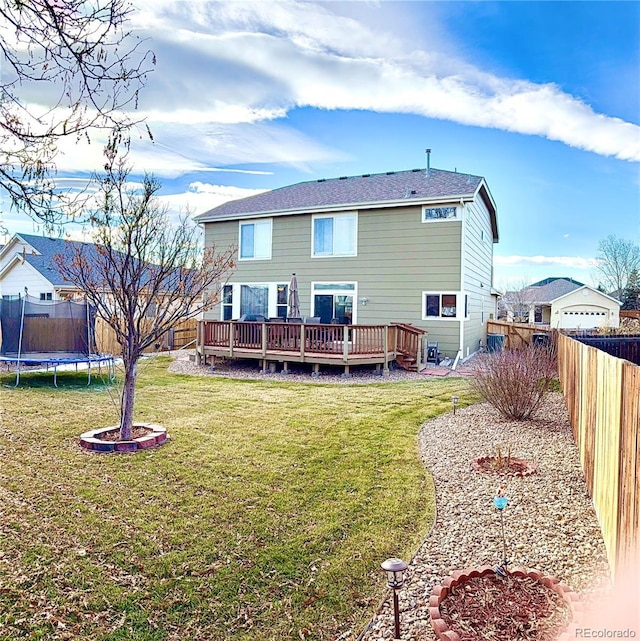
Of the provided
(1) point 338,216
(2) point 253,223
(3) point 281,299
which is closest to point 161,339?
(3) point 281,299

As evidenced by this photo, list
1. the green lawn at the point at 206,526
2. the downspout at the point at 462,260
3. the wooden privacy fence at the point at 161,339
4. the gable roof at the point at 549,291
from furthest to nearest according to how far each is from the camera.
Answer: the gable roof at the point at 549,291
the wooden privacy fence at the point at 161,339
the downspout at the point at 462,260
the green lawn at the point at 206,526

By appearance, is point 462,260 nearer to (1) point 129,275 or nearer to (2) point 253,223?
(2) point 253,223

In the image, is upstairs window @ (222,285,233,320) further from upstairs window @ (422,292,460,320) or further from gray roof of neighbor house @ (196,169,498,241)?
upstairs window @ (422,292,460,320)

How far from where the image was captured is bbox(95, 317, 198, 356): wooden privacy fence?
14.6 metres

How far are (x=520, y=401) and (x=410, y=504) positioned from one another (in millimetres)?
3414

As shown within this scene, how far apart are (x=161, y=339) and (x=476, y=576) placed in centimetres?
1250

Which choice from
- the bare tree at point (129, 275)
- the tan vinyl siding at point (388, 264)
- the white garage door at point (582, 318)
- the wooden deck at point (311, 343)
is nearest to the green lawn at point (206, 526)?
the bare tree at point (129, 275)

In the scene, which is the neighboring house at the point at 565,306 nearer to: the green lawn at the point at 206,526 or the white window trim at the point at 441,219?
the white window trim at the point at 441,219

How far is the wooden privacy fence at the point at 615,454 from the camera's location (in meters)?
2.42

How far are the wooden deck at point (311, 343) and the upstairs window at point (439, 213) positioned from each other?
12.8 ft

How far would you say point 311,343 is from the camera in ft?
38.1

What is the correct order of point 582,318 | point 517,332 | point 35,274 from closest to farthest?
point 517,332 < point 35,274 < point 582,318

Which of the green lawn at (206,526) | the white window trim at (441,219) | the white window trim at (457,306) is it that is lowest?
the green lawn at (206,526)

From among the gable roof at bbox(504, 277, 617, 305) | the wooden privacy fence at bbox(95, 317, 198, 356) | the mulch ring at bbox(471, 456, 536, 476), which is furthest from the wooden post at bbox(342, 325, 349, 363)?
the gable roof at bbox(504, 277, 617, 305)
